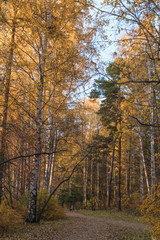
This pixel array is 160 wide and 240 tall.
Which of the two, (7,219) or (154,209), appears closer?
(154,209)

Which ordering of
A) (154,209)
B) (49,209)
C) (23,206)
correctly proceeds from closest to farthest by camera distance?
(154,209), (23,206), (49,209)

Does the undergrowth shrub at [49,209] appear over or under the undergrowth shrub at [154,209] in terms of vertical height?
under

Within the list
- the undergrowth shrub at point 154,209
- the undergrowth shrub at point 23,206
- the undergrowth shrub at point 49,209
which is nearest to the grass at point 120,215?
the undergrowth shrub at point 49,209

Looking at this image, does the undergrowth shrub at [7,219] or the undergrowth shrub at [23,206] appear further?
the undergrowth shrub at [23,206]

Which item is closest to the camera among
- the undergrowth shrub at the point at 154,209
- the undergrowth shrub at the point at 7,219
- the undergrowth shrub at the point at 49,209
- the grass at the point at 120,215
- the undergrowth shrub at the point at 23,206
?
the undergrowth shrub at the point at 154,209

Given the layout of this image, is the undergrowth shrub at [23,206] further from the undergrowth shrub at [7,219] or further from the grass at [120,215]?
the grass at [120,215]

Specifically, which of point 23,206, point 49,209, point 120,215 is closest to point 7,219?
point 23,206

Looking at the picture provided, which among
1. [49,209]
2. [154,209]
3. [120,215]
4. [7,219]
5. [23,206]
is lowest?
[120,215]

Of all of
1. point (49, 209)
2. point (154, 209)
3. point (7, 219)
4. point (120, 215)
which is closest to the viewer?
point (154, 209)

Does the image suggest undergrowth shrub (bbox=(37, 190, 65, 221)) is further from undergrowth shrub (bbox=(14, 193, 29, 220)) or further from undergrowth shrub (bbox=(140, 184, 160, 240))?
undergrowth shrub (bbox=(140, 184, 160, 240))

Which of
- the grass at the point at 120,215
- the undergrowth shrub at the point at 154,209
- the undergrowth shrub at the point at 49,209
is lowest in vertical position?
the grass at the point at 120,215

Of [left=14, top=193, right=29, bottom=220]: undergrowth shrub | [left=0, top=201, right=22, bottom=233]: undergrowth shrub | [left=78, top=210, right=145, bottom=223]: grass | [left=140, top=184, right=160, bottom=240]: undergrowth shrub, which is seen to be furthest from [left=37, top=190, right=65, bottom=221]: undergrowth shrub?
[left=140, top=184, right=160, bottom=240]: undergrowth shrub

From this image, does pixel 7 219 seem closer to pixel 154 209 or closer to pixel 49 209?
pixel 49 209

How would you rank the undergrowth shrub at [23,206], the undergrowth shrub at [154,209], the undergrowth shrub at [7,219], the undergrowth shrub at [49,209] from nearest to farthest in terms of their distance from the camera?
the undergrowth shrub at [154,209], the undergrowth shrub at [7,219], the undergrowth shrub at [23,206], the undergrowth shrub at [49,209]
